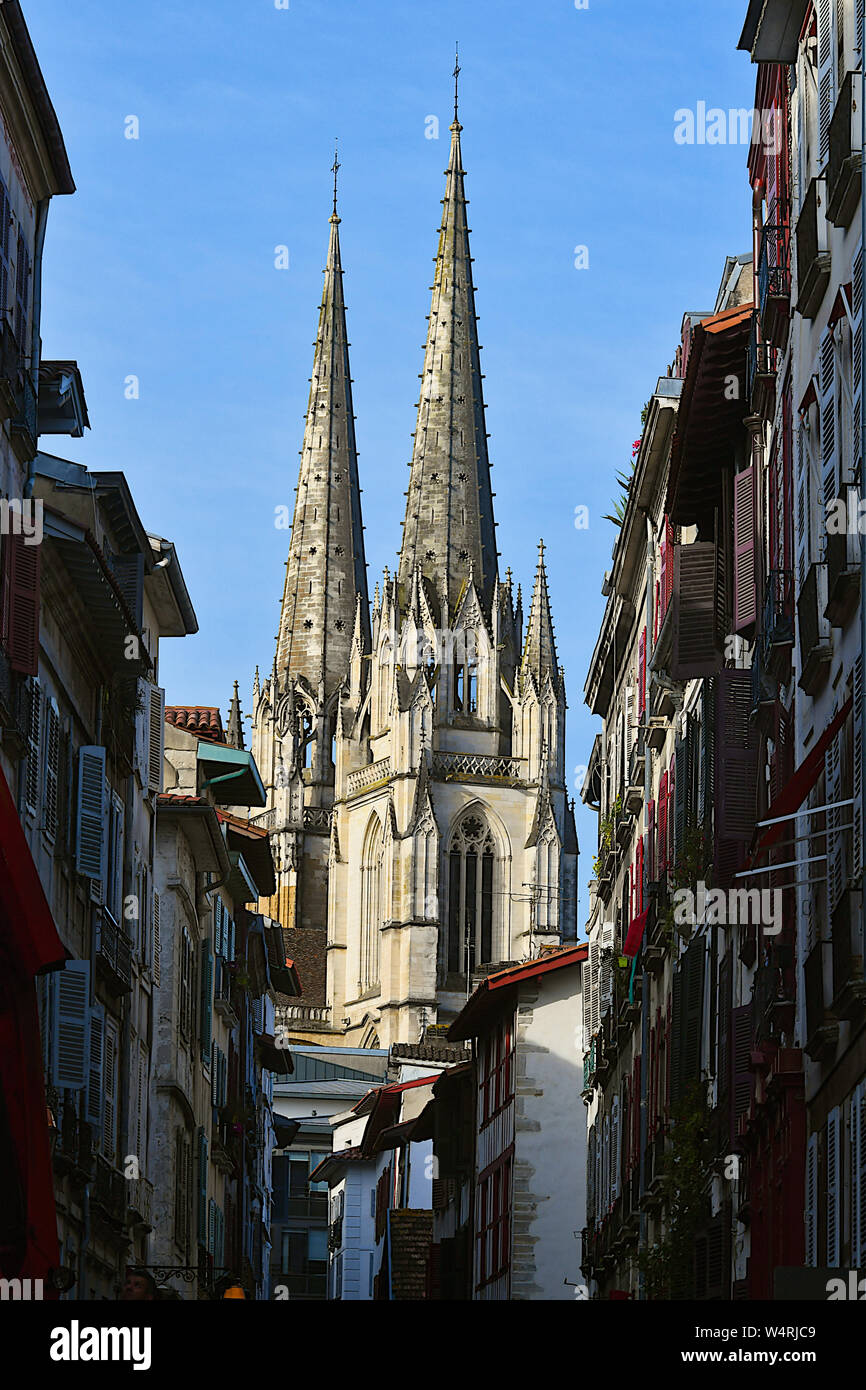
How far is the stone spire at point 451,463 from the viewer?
442ft

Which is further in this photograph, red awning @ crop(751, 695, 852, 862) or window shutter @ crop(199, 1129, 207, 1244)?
window shutter @ crop(199, 1129, 207, 1244)

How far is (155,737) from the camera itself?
119ft

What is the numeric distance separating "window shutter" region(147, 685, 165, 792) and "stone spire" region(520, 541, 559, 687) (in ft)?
308

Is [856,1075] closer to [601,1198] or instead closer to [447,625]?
[601,1198]

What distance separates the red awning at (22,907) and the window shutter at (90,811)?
6.45 metres

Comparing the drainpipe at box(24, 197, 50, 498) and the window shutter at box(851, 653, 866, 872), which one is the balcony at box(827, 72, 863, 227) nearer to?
the window shutter at box(851, 653, 866, 872)

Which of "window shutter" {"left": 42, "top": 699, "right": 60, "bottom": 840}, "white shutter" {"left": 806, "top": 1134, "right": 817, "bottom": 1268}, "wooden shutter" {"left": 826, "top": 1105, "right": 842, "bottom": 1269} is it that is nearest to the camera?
"wooden shutter" {"left": 826, "top": 1105, "right": 842, "bottom": 1269}

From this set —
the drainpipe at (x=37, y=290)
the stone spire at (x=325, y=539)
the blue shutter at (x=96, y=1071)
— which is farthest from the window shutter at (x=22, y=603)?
the stone spire at (x=325, y=539)

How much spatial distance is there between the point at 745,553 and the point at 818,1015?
6.98 meters

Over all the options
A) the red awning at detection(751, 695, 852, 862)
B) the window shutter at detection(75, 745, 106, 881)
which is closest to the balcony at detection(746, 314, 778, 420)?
the red awning at detection(751, 695, 852, 862)

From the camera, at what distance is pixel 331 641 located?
14425 centimetres

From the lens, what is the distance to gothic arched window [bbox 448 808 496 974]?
5084 inches

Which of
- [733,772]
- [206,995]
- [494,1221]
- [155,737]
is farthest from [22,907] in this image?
[494,1221]

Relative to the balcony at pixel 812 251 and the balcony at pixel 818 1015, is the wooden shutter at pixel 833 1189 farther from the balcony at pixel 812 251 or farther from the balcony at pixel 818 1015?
the balcony at pixel 812 251
